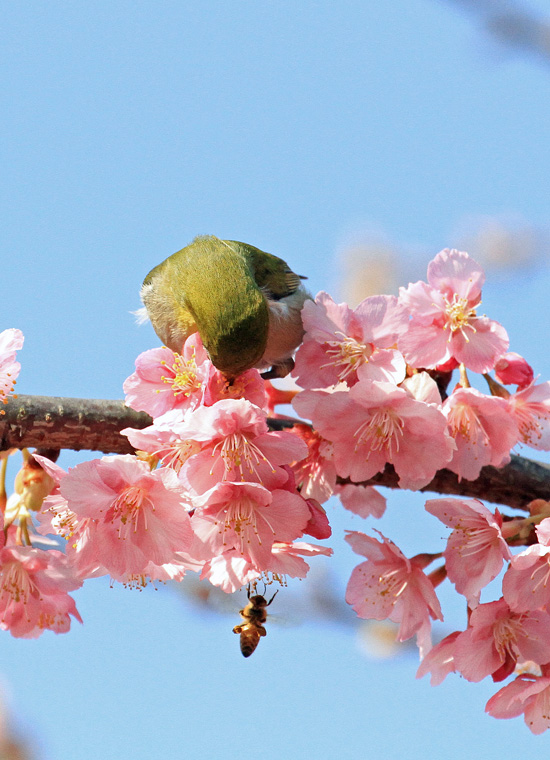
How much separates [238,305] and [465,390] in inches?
50.6

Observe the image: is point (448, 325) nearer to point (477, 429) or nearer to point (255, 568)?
point (477, 429)

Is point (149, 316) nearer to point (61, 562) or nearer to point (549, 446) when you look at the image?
point (61, 562)

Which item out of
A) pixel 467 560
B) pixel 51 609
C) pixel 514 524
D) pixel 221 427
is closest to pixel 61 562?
pixel 51 609

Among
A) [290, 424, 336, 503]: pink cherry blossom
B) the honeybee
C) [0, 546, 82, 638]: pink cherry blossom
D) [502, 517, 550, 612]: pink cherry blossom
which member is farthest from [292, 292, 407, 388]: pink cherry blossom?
the honeybee

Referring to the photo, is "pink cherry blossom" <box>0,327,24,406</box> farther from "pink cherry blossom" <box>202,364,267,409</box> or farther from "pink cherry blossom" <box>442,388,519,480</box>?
"pink cherry blossom" <box>442,388,519,480</box>

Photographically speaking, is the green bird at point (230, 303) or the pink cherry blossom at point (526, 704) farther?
the green bird at point (230, 303)

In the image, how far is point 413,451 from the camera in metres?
3.04

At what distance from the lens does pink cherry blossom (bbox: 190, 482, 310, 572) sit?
2.68m

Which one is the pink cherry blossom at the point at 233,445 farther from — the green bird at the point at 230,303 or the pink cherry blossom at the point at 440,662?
the pink cherry blossom at the point at 440,662

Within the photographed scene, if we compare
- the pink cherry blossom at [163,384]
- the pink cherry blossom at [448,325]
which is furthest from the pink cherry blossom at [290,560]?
the pink cherry blossom at [448,325]

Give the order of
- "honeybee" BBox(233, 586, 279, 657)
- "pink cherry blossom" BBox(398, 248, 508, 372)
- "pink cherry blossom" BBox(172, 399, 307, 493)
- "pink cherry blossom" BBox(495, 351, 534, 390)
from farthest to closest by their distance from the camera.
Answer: "honeybee" BBox(233, 586, 279, 657)
"pink cherry blossom" BBox(495, 351, 534, 390)
"pink cherry blossom" BBox(398, 248, 508, 372)
"pink cherry blossom" BBox(172, 399, 307, 493)

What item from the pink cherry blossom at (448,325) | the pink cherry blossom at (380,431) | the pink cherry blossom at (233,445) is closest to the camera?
the pink cherry blossom at (233,445)

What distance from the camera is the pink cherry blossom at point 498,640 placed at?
292 cm

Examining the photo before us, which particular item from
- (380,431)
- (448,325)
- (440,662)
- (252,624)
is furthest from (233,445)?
(252,624)
